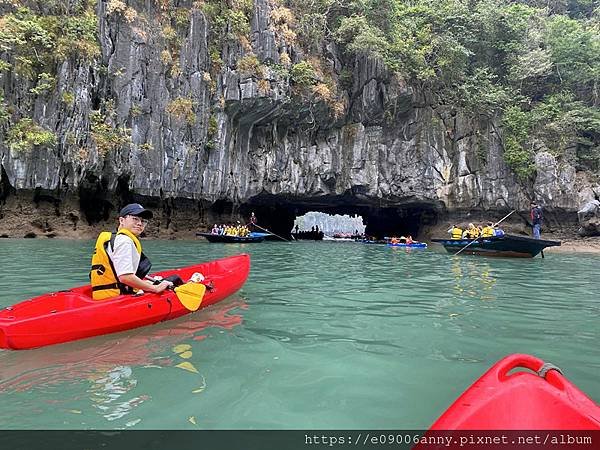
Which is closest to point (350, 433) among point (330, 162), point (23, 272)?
point (23, 272)

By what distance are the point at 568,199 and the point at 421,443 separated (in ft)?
84.7

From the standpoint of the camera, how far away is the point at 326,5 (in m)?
23.5

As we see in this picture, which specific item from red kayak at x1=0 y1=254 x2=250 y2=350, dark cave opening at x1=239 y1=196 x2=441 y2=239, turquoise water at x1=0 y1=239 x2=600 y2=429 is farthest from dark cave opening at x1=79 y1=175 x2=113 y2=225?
red kayak at x1=0 y1=254 x2=250 y2=350

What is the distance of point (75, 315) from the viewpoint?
13.8 ft

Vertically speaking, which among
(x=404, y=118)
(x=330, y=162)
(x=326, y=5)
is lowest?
(x=330, y=162)

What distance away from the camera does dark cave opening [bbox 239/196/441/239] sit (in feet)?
91.3

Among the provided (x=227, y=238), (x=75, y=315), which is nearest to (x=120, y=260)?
(x=75, y=315)

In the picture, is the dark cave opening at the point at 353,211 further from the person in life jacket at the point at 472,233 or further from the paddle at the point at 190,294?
the paddle at the point at 190,294

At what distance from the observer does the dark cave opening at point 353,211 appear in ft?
91.3

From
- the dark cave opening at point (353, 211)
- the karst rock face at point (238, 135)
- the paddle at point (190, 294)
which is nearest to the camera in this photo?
the paddle at point (190, 294)

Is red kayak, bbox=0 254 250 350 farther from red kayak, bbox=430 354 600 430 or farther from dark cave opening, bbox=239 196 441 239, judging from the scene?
dark cave opening, bbox=239 196 441 239

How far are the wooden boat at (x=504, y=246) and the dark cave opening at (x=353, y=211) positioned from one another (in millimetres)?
10795

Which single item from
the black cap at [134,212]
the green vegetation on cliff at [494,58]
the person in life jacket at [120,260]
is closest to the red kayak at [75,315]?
the person in life jacket at [120,260]

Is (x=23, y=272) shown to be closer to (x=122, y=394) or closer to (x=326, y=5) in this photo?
(x=122, y=394)
